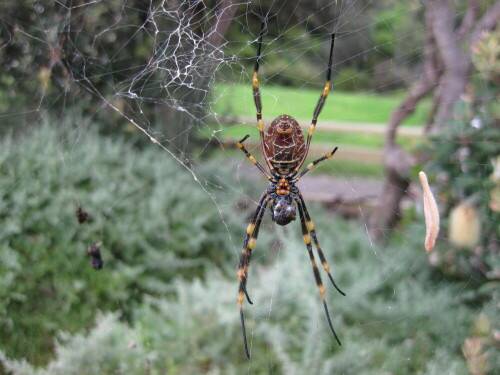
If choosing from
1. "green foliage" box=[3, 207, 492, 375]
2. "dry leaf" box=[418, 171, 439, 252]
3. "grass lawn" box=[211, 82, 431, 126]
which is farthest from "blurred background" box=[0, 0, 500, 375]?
"dry leaf" box=[418, 171, 439, 252]

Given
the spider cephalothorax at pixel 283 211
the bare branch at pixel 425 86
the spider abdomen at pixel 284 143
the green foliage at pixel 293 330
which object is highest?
the bare branch at pixel 425 86

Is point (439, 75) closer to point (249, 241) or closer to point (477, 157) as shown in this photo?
point (477, 157)

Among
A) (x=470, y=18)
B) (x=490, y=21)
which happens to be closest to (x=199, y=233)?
(x=490, y=21)

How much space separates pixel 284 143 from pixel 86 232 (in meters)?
1.95

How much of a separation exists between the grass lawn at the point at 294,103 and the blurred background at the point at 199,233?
27 cm

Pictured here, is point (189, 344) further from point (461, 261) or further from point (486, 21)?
point (486, 21)

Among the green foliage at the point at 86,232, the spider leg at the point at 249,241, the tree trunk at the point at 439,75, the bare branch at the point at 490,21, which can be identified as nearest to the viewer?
the spider leg at the point at 249,241

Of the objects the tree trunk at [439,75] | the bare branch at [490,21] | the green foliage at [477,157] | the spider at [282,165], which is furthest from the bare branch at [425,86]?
the spider at [282,165]

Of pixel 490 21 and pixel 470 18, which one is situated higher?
pixel 470 18

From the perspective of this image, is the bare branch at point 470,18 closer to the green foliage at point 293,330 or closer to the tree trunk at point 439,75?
the tree trunk at point 439,75

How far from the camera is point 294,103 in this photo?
6785 mm

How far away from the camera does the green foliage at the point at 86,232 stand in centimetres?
288

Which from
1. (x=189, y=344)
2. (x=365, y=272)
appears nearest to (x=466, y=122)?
(x=365, y=272)

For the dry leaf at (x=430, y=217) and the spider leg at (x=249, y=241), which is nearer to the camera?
the dry leaf at (x=430, y=217)
